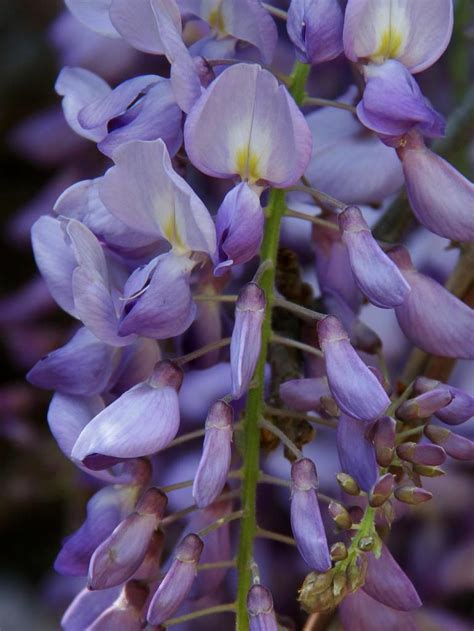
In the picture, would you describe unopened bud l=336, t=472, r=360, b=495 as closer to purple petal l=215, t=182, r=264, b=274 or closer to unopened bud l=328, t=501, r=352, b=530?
unopened bud l=328, t=501, r=352, b=530

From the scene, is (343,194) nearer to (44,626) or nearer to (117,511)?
(117,511)

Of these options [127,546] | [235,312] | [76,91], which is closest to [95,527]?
[127,546]

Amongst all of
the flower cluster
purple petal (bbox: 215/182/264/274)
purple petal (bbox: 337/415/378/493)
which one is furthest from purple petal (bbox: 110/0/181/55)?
purple petal (bbox: 337/415/378/493)

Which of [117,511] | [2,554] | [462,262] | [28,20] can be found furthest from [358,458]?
[28,20]

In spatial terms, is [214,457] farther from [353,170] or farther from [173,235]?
[353,170]

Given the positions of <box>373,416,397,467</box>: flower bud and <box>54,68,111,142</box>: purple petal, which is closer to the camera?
<box>373,416,397,467</box>: flower bud

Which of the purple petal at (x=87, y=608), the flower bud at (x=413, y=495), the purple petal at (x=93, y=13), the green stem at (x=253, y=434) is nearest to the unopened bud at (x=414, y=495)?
the flower bud at (x=413, y=495)
